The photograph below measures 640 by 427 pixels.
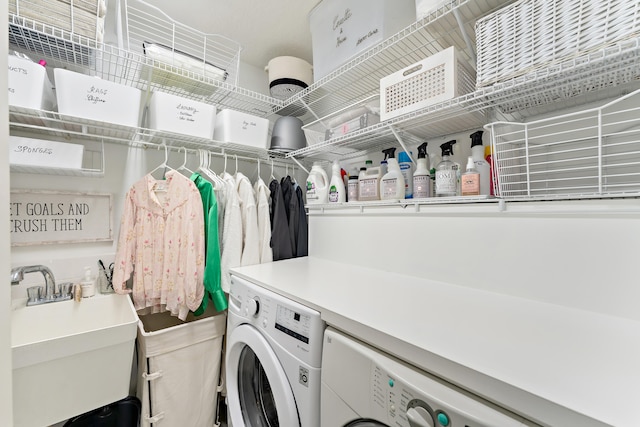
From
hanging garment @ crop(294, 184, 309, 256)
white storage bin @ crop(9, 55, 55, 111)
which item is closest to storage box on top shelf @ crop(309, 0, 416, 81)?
hanging garment @ crop(294, 184, 309, 256)

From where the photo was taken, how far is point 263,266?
5.01 ft

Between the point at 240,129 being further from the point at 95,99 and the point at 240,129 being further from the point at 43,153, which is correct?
the point at 43,153

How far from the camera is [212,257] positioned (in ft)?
4.75

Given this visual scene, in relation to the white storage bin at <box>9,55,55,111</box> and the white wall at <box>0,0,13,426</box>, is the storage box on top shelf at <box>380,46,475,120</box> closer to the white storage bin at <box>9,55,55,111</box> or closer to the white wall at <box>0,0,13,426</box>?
the white wall at <box>0,0,13,426</box>

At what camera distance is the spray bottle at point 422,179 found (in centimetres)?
121

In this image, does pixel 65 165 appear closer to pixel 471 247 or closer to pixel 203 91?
pixel 203 91

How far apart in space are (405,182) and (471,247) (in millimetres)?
442

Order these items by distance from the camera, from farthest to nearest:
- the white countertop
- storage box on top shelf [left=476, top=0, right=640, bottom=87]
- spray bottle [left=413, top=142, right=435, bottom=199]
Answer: spray bottle [left=413, top=142, right=435, bottom=199], storage box on top shelf [left=476, top=0, right=640, bottom=87], the white countertop

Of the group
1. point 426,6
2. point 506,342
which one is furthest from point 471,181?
point 426,6

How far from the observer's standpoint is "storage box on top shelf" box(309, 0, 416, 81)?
1152 mm

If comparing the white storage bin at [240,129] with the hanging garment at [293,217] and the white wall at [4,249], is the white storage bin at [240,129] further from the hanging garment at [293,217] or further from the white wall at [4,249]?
the white wall at [4,249]

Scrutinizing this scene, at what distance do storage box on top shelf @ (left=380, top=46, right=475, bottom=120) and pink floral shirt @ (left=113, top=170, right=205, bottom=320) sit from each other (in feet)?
3.73

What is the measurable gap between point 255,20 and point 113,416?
2381mm

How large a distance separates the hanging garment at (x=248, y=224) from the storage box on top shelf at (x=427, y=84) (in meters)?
0.93
